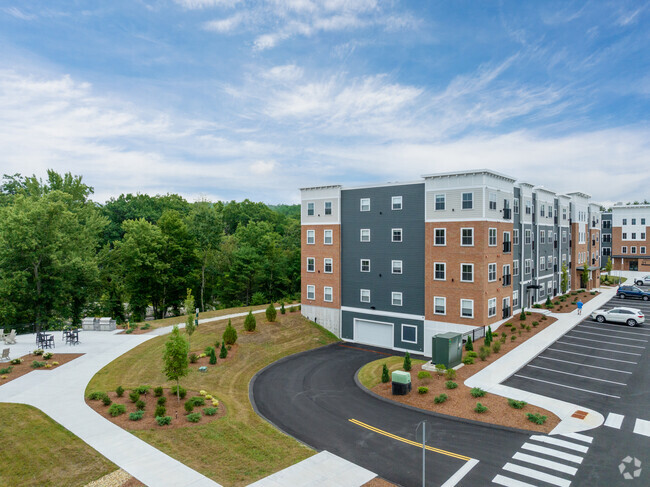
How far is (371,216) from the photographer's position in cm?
3809

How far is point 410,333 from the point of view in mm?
35719

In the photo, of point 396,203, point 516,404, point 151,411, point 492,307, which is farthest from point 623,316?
point 151,411

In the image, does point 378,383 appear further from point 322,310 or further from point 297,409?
point 322,310

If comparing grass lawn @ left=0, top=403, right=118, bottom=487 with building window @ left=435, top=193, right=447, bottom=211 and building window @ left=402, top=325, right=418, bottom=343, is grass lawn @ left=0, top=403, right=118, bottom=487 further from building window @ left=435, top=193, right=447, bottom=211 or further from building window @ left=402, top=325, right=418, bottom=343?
building window @ left=435, top=193, right=447, bottom=211

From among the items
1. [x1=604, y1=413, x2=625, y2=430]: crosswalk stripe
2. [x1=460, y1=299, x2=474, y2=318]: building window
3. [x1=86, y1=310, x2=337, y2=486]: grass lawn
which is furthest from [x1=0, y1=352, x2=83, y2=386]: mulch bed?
[x1=604, y1=413, x2=625, y2=430]: crosswalk stripe

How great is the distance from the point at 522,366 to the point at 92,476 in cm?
2380

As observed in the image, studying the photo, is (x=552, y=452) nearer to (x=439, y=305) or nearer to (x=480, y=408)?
(x=480, y=408)

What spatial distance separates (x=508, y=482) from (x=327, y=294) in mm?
28891

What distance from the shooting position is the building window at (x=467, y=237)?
31.9 metres

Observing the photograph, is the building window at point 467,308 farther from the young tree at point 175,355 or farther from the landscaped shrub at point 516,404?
the young tree at point 175,355

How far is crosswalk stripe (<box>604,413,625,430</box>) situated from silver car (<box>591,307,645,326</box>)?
21878mm

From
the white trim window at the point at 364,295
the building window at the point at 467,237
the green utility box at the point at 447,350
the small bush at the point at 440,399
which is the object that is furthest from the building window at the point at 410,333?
the small bush at the point at 440,399

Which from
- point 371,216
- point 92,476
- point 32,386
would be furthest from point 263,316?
point 92,476

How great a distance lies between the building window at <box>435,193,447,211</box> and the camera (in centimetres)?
3325
